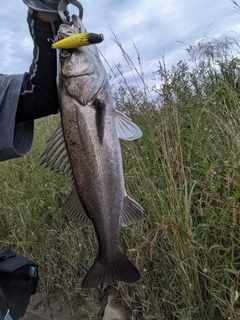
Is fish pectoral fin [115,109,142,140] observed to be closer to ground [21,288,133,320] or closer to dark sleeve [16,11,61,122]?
dark sleeve [16,11,61,122]

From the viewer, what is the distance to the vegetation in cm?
198

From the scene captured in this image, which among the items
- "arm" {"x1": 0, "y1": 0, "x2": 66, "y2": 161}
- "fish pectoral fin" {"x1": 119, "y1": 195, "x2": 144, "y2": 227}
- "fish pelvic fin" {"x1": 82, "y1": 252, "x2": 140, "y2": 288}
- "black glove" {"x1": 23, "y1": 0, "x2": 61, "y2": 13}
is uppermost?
"black glove" {"x1": 23, "y1": 0, "x2": 61, "y2": 13}

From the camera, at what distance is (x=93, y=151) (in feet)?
4.36

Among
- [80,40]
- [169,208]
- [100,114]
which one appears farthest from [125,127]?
[169,208]

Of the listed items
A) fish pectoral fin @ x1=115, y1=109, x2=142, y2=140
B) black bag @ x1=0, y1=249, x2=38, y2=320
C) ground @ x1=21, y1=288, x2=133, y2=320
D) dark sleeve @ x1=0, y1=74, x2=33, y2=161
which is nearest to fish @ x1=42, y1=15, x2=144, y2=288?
fish pectoral fin @ x1=115, y1=109, x2=142, y2=140

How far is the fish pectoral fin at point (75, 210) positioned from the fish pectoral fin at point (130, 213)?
0.13m

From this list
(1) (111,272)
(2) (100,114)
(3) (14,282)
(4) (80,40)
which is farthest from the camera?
(3) (14,282)

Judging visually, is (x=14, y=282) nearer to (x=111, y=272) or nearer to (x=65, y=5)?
(x=111, y=272)

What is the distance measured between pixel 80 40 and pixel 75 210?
0.63 m

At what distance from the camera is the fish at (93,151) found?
131 cm

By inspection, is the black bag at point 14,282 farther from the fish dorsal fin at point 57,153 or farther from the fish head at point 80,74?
the fish head at point 80,74

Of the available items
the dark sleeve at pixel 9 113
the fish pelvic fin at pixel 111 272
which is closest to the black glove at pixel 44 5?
the dark sleeve at pixel 9 113

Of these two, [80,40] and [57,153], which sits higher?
[80,40]

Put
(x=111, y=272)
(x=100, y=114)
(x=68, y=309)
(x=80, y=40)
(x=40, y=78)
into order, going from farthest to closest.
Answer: (x=68, y=309), (x=40, y=78), (x=111, y=272), (x=100, y=114), (x=80, y=40)
